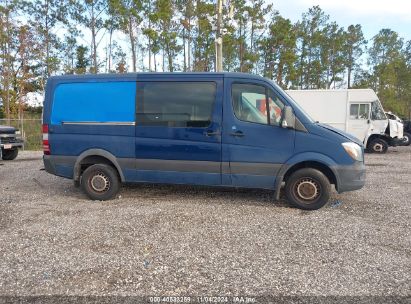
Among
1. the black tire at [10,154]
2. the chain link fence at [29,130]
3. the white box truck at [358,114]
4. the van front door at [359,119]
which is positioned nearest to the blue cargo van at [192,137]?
the black tire at [10,154]

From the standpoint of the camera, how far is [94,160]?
6406mm

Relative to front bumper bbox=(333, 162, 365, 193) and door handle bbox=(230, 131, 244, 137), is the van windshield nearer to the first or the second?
front bumper bbox=(333, 162, 365, 193)

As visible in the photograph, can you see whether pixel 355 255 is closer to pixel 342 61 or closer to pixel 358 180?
pixel 358 180

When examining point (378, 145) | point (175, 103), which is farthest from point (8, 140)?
point (378, 145)

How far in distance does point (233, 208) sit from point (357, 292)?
284 centimetres

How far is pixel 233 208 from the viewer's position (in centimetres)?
582

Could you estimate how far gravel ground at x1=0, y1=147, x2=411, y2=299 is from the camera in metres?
3.29

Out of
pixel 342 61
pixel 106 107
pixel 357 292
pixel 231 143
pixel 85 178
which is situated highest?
pixel 342 61

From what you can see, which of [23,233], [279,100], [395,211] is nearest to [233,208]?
[279,100]

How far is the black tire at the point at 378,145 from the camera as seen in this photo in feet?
51.3

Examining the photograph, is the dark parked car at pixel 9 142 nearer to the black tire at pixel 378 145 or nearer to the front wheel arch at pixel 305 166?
the front wheel arch at pixel 305 166

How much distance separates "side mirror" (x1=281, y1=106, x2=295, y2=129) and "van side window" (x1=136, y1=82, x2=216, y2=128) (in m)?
1.24

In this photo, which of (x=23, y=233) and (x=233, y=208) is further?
(x=233, y=208)

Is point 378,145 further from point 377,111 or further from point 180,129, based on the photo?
point 180,129
